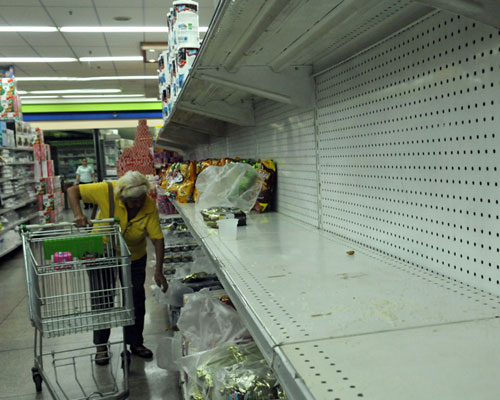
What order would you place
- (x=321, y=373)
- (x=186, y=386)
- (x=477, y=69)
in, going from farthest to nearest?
(x=186, y=386) → (x=477, y=69) → (x=321, y=373)

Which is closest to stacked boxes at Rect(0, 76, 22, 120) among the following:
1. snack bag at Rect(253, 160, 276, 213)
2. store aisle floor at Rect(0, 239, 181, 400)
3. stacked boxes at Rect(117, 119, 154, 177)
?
stacked boxes at Rect(117, 119, 154, 177)

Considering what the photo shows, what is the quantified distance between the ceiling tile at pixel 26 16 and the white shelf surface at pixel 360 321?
22.7ft

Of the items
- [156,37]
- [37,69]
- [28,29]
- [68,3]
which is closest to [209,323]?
[68,3]

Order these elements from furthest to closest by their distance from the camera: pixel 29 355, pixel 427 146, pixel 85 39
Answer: pixel 85 39 < pixel 29 355 < pixel 427 146

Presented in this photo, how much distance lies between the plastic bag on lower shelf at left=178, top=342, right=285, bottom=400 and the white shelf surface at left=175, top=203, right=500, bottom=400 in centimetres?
36

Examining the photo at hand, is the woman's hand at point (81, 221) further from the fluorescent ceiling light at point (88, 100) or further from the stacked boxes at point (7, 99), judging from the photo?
the fluorescent ceiling light at point (88, 100)

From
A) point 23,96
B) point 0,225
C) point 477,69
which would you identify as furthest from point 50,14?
point 23,96

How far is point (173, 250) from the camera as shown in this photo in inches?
189

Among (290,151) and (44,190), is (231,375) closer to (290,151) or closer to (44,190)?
(290,151)

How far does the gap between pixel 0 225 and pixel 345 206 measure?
6.68 meters

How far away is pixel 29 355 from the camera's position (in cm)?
363

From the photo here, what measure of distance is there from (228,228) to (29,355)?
2.37m

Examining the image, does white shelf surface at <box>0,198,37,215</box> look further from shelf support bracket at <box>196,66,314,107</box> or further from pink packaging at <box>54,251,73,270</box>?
shelf support bracket at <box>196,66,314,107</box>

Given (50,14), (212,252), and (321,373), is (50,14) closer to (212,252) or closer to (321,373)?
(212,252)
